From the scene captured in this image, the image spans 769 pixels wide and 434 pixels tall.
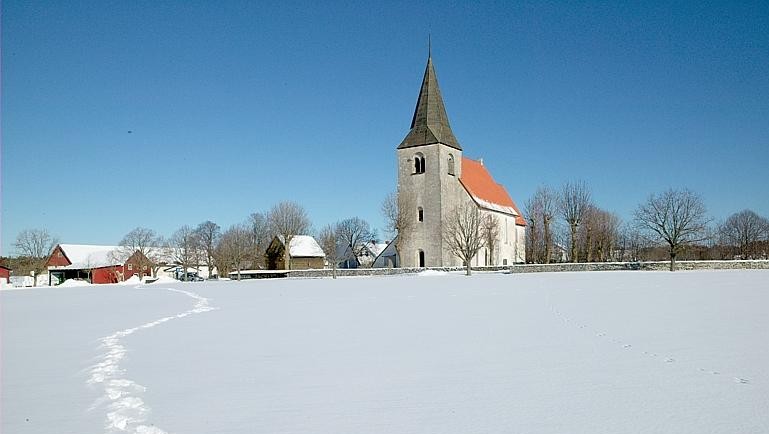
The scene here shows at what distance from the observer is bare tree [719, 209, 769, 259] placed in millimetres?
93000

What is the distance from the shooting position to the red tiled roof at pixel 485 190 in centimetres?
6662

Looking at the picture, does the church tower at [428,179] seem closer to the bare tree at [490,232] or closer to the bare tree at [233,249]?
the bare tree at [490,232]

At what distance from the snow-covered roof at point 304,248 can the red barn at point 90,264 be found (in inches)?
767

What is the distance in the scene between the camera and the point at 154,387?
742 cm

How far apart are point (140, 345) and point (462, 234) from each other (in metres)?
48.9

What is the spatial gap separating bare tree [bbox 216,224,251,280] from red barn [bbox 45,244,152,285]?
10.1 meters

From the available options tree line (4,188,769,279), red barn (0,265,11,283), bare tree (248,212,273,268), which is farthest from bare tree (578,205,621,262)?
red barn (0,265,11,283)

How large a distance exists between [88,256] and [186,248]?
15231 mm

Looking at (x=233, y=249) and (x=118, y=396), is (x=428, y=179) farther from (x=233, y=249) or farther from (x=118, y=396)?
(x=118, y=396)

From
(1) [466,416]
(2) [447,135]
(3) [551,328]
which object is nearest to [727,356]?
(3) [551,328]

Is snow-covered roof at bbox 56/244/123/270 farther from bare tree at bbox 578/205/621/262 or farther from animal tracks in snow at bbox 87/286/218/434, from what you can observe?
animal tracks in snow at bbox 87/286/218/434

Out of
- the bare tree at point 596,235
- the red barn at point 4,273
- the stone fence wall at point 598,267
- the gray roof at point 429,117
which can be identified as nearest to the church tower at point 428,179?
the gray roof at point 429,117

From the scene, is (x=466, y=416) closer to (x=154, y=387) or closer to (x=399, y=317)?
(x=154, y=387)

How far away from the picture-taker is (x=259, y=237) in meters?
91.8
